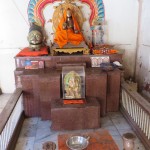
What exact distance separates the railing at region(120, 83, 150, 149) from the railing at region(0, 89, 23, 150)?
1.63 m

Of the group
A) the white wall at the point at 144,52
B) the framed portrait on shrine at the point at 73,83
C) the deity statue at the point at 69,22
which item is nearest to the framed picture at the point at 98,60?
the framed portrait on shrine at the point at 73,83

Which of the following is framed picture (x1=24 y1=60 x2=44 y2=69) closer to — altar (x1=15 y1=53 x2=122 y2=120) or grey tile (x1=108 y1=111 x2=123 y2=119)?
altar (x1=15 y1=53 x2=122 y2=120)

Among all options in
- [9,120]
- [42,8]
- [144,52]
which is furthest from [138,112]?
[42,8]

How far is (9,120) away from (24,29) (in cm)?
199

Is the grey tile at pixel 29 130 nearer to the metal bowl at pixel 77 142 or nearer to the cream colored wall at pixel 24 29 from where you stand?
the metal bowl at pixel 77 142

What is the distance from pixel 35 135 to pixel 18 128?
0.88 feet

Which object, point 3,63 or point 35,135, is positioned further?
point 3,63

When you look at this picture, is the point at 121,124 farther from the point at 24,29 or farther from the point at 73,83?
the point at 24,29

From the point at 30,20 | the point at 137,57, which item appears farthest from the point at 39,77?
the point at 137,57

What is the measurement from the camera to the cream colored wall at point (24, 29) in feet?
12.5

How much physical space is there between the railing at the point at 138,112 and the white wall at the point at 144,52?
91 cm

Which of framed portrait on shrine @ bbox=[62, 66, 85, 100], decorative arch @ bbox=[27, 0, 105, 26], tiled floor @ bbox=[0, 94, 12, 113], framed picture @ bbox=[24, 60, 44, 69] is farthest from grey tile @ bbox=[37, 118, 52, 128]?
decorative arch @ bbox=[27, 0, 105, 26]

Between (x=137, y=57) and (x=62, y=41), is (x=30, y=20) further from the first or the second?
(x=137, y=57)

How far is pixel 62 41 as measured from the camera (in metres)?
3.53
